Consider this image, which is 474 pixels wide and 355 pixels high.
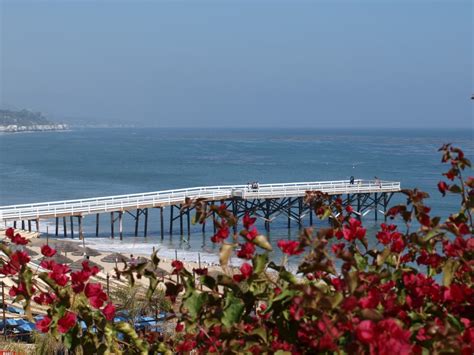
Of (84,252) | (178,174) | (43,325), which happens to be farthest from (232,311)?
(178,174)

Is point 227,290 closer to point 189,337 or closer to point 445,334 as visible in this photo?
point 189,337

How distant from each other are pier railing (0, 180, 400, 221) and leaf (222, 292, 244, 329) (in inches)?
1155

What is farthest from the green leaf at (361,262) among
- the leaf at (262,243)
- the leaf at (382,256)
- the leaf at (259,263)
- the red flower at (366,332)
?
the red flower at (366,332)

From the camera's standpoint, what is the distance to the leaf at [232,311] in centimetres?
370

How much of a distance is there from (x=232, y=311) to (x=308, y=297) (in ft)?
2.62

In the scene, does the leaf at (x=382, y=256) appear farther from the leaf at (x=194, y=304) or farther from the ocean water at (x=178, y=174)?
the ocean water at (x=178, y=174)

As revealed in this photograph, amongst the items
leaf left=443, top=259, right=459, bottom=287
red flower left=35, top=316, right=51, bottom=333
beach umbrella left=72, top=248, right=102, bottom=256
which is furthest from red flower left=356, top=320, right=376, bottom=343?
beach umbrella left=72, top=248, right=102, bottom=256

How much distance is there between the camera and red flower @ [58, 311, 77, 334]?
13.0ft

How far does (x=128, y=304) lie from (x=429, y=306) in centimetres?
1244

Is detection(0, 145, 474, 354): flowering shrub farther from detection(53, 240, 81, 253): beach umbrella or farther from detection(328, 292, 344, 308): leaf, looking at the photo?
detection(53, 240, 81, 253): beach umbrella

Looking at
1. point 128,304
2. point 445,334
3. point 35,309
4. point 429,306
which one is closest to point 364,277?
point 429,306

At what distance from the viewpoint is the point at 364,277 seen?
3738 mm

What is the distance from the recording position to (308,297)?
3.02 meters

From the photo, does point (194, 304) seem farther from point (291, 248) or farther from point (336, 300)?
point (336, 300)
